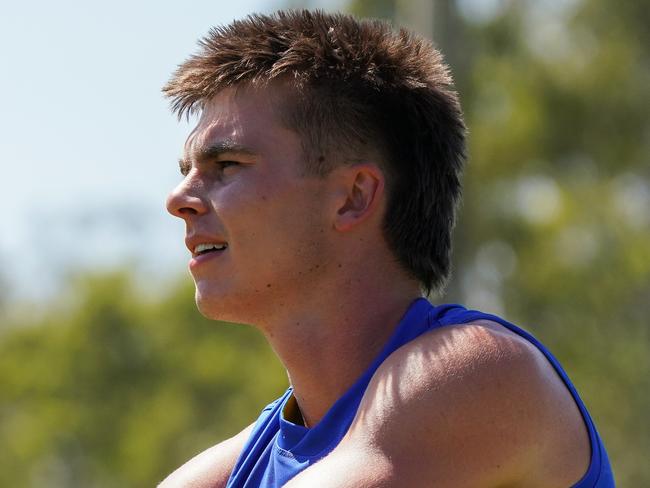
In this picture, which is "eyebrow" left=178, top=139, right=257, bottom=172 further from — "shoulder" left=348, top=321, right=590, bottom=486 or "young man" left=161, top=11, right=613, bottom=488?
"shoulder" left=348, top=321, right=590, bottom=486

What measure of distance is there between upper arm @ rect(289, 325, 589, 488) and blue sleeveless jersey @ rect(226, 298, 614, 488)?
8cm

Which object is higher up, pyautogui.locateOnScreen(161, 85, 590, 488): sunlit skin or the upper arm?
pyautogui.locateOnScreen(161, 85, 590, 488): sunlit skin

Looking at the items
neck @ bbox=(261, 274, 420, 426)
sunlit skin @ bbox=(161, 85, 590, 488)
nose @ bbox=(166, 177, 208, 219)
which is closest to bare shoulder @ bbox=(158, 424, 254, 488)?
sunlit skin @ bbox=(161, 85, 590, 488)

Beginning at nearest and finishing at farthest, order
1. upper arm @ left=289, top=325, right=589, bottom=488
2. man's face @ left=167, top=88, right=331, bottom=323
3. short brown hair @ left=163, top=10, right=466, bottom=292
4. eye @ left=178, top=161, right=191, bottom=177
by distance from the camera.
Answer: upper arm @ left=289, top=325, right=589, bottom=488 < man's face @ left=167, top=88, right=331, bottom=323 < short brown hair @ left=163, top=10, right=466, bottom=292 < eye @ left=178, top=161, right=191, bottom=177

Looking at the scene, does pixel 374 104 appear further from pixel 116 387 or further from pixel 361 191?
pixel 116 387

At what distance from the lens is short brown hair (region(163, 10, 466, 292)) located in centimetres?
340

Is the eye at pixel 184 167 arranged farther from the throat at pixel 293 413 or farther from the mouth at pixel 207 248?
the throat at pixel 293 413

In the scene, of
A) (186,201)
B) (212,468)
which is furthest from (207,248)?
(212,468)

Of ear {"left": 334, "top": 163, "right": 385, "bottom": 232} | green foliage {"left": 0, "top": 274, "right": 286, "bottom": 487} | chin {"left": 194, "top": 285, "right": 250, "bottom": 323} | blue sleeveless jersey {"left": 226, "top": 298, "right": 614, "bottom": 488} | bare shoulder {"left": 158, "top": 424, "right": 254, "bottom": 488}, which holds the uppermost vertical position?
ear {"left": 334, "top": 163, "right": 385, "bottom": 232}

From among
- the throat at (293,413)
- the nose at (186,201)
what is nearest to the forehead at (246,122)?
the nose at (186,201)

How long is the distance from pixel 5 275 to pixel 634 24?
24547 mm

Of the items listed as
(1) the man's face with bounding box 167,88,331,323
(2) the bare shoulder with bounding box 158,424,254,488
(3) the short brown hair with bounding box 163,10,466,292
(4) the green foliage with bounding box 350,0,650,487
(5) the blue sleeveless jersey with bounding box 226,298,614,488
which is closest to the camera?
(5) the blue sleeveless jersey with bounding box 226,298,614,488

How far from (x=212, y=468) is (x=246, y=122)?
1.07 metres

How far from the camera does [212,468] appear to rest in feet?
12.4
